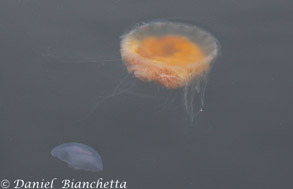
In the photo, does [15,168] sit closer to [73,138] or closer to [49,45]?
[73,138]

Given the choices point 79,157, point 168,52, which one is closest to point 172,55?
point 168,52

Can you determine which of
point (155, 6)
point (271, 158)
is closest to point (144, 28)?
point (155, 6)

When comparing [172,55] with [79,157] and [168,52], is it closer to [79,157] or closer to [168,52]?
[168,52]

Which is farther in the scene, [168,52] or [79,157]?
[168,52]

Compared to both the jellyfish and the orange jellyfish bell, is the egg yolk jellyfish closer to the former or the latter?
the orange jellyfish bell

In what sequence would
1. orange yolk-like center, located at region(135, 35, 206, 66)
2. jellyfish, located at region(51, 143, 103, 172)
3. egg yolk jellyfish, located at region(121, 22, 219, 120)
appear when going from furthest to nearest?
orange yolk-like center, located at region(135, 35, 206, 66), egg yolk jellyfish, located at region(121, 22, 219, 120), jellyfish, located at region(51, 143, 103, 172)

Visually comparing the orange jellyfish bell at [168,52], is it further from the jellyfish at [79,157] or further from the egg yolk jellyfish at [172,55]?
the jellyfish at [79,157]

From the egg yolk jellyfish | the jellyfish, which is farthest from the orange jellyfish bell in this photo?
the jellyfish
